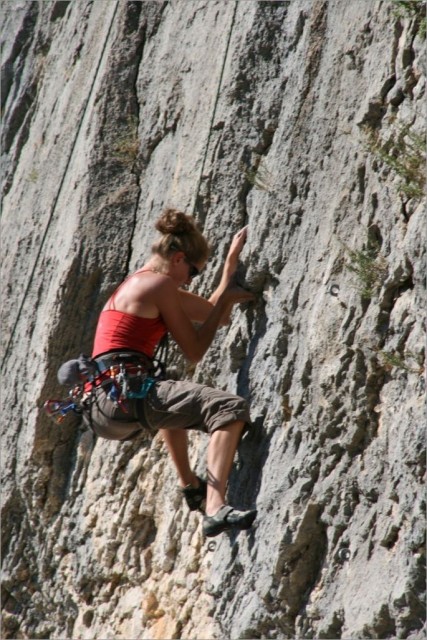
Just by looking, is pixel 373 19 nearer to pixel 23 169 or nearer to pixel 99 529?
pixel 99 529

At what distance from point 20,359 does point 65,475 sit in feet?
3.81

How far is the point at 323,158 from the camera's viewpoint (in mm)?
6629

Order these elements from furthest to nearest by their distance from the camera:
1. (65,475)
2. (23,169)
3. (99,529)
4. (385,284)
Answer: (23,169) < (65,475) < (99,529) < (385,284)

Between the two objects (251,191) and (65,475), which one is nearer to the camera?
(251,191)

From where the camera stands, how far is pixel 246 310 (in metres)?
6.98

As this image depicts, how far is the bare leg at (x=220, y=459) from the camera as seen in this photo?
20.6ft

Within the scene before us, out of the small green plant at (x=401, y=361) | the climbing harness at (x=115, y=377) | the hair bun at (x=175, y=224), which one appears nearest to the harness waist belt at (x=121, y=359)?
the climbing harness at (x=115, y=377)

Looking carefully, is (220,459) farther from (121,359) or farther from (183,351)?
(121,359)

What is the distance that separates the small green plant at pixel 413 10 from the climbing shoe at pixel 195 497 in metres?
2.99

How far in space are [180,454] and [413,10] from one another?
2.95 meters

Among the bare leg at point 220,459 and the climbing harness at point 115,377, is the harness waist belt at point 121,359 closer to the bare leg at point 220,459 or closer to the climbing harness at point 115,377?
the climbing harness at point 115,377

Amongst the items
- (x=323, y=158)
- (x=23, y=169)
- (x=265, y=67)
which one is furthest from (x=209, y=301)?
(x=23, y=169)

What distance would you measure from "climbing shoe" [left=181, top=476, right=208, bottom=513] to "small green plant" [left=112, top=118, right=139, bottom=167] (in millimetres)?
3047

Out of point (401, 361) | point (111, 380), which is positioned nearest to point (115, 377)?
point (111, 380)
